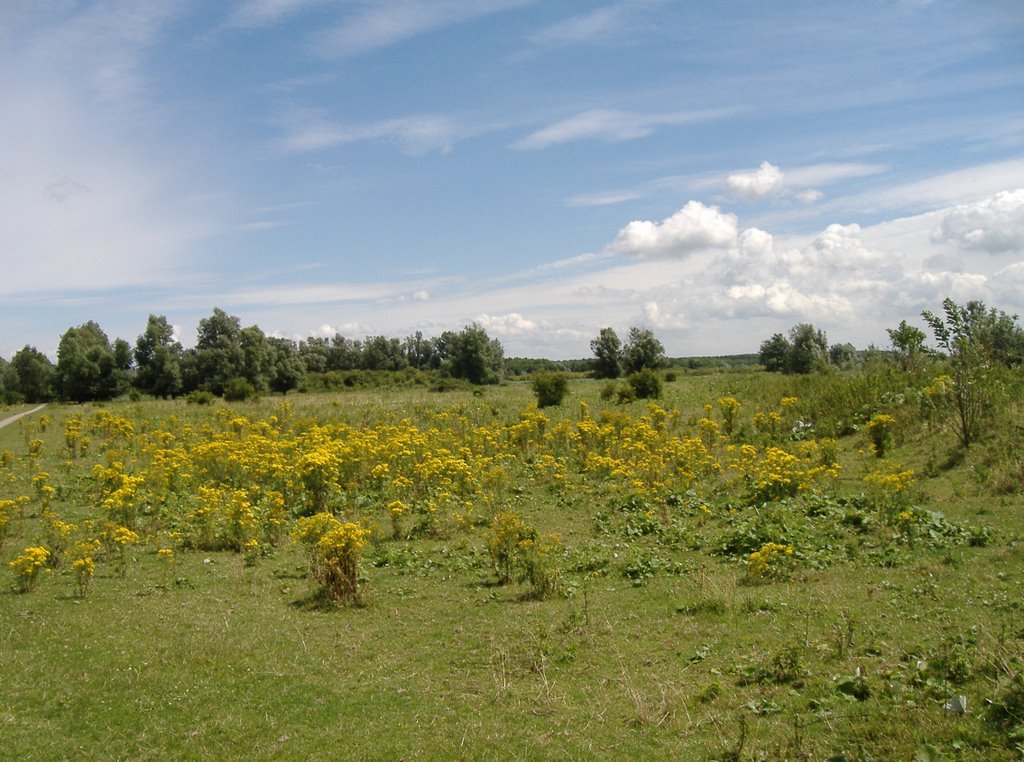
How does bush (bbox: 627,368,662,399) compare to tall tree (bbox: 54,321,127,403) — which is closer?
bush (bbox: 627,368,662,399)

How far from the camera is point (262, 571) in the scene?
980cm

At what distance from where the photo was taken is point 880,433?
15031mm

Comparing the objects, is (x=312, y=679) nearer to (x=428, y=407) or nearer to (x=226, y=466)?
(x=226, y=466)

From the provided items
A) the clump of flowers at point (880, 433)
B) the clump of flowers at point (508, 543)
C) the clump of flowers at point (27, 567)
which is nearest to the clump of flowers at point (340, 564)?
the clump of flowers at point (508, 543)

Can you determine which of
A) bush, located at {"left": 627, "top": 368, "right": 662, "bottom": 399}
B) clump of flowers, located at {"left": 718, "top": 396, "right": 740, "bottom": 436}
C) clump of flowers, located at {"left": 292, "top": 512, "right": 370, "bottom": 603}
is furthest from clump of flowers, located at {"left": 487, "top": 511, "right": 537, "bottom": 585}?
bush, located at {"left": 627, "top": 368, "right": 662, "bottom": 399}

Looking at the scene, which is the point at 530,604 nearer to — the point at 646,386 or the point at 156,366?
the point at 646,386

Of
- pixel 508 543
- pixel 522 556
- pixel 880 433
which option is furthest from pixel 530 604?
pixel 880 433

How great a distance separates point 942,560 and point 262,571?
28.3 feet

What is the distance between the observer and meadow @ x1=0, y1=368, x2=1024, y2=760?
16.3ft

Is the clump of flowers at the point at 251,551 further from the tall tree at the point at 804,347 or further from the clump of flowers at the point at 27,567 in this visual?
the tall tree at the point at 804,347

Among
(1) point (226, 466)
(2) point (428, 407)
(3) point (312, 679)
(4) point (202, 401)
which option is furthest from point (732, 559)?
(4) point (202, 401)

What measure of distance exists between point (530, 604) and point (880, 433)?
10.5 meters

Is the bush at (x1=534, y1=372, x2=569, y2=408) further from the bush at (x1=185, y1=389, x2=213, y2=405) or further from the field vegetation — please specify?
the bush at (x1=185, y1=389, x2=213, y2=405)

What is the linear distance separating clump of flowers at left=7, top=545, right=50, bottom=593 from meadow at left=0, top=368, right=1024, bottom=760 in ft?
0.10
